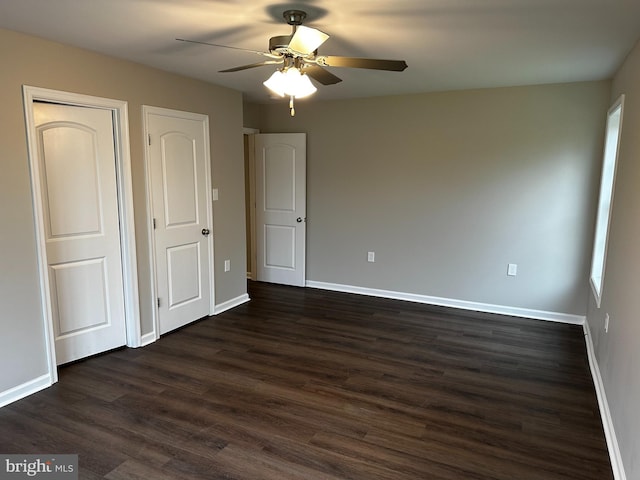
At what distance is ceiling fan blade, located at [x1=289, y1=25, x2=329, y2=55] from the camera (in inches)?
78.5

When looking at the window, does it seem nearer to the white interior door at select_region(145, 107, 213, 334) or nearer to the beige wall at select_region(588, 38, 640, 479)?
the beige wall at select_region(588, 38, 640, 479)

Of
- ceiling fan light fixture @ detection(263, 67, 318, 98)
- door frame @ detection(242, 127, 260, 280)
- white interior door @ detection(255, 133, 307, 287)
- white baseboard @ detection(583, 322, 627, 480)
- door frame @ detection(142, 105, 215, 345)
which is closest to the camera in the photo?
white baseboard @ detection(583, 322, 627, 480)

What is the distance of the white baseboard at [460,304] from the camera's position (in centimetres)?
430

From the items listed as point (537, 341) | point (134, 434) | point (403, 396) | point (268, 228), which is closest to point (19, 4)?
point (134, 434)

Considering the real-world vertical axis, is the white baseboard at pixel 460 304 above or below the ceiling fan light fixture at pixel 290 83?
below

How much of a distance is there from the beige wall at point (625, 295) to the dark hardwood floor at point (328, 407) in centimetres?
27

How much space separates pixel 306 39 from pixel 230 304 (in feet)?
10.7

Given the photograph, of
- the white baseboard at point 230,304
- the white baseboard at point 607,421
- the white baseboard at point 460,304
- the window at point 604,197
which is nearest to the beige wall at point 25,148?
the white baseboard at point 230,304

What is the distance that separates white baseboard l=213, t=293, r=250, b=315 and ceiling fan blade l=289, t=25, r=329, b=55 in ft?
9.99

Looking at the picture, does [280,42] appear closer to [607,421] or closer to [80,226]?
[80,226]

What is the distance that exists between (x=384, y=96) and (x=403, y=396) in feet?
10.8

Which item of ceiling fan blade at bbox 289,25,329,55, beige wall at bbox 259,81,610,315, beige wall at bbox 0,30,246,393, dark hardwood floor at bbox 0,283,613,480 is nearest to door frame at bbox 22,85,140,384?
beige wall at bbox 0,30,246,393

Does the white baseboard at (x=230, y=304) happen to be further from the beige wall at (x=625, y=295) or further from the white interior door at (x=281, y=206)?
the beige wall at (x=625, y=295)

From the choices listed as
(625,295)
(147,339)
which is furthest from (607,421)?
(147,339)
